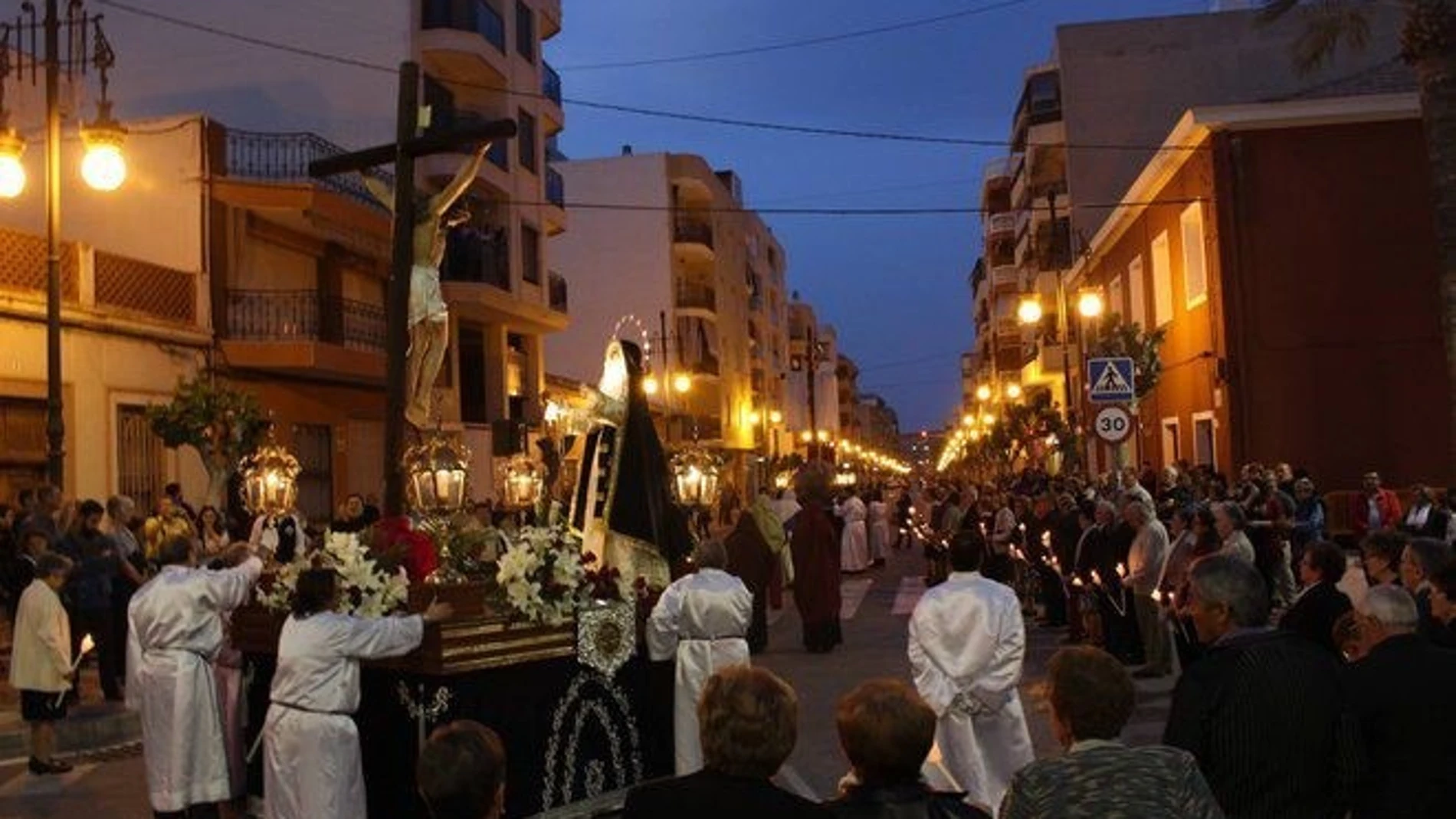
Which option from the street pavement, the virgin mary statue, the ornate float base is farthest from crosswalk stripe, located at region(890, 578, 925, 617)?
the ornate float base

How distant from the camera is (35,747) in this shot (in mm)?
11141

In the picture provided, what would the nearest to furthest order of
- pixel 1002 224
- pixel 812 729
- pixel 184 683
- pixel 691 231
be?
pixel 184 683
pixel 812 729
pixel 691 231
pixel 1002 224

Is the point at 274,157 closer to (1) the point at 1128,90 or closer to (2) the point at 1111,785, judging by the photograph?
(1) the point at 1128,90

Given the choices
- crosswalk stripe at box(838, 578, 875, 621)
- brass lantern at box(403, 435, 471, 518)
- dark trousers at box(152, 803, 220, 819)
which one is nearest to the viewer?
dark trousers at box(152, 803, 220, 819)

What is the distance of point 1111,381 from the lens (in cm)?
1672

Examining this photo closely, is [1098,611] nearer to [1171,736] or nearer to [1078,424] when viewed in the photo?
[1171,736]

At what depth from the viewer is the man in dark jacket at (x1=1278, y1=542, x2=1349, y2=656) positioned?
739 cm

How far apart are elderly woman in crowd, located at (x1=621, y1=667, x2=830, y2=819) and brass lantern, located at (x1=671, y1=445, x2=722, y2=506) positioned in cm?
968

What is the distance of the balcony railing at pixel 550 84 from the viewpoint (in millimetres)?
38281

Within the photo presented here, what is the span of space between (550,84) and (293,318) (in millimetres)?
15076

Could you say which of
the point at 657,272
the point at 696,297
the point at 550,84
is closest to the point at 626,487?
the point at 550,84

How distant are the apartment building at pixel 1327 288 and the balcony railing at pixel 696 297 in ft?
118

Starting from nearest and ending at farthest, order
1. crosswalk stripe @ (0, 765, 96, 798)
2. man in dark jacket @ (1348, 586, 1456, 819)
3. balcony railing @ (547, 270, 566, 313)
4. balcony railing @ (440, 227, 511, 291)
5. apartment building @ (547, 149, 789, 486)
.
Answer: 1. man in dark jacket @ (1348, 586, 1456, 819)
2. crosswalk stripe @ (0, 765, 96, 798)
3. balcony railing @ (440, 227, 511, 291)
4. balcony railing @ (547, 270, 566, 313)
5. apartment building @ (547, 149, 789, 486)

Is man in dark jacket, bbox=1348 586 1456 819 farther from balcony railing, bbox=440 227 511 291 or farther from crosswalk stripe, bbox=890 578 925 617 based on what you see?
balcony railing, bbox=440 227 511 291
